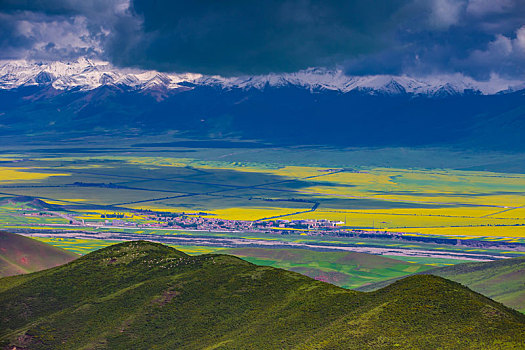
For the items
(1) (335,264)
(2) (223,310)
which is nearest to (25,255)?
(1) (335,264)

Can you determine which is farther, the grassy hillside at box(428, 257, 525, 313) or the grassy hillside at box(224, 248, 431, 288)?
the grassy hillside at box(224, 248, 431, 288)

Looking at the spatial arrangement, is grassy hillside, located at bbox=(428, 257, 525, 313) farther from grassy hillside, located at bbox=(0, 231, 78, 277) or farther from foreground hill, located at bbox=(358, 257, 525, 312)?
grassy hillside, located at bbox=(0, 231, 78, 277)

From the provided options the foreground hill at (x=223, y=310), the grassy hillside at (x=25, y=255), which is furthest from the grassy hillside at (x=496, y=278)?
the grassy hillside at (x=25, y=255)

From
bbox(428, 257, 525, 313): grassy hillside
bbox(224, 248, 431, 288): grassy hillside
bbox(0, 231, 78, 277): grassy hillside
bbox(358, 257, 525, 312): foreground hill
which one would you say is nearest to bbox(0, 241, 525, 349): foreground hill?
bbox(0, 231, 78, 277): grassy hillside

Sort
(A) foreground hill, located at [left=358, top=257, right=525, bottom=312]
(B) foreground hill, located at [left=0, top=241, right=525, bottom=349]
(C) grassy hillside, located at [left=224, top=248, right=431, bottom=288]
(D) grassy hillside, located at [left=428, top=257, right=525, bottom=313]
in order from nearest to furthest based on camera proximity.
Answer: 1. (B) foreground hill, located at [left=0, top=241, right=525, bottom=349]
2. (D) grassy hillside, located at [left=428, top=257, right=525, bottom=313]
3. (A) foreground hill, located at [left=358, top=257, right=525, bottom=312]
4. (C) grassy hillside, located at [left=224, top=248, right=431, bottom=288]

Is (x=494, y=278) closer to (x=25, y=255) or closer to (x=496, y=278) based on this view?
(x=496, y=278)

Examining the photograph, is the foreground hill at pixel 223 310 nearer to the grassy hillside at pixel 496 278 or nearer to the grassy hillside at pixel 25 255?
the grassy hillside at pixel 25 255

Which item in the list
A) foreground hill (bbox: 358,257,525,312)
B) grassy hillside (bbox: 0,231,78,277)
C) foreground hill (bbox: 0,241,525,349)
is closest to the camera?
foreground hill (bbox: 0,241,525,349)
